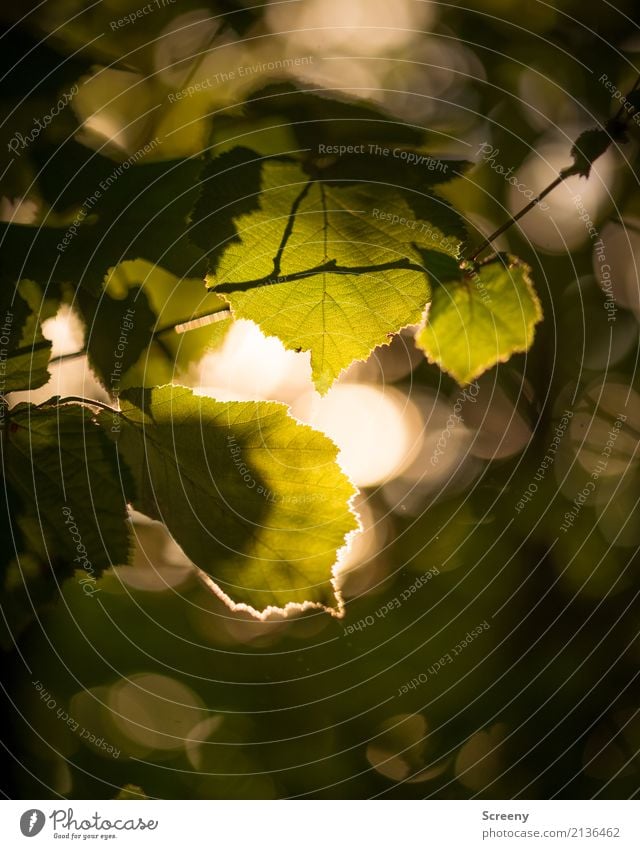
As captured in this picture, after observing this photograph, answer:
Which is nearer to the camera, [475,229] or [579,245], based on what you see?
[475,229]

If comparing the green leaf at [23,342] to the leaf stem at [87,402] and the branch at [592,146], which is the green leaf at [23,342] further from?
the branch at [592,146]

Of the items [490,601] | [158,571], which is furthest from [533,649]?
[158,571]

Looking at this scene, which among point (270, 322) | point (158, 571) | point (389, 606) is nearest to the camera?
point (270, 322)

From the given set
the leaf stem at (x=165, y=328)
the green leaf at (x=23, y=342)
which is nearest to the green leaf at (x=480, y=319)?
the leaf stem at (x=165, y=328)

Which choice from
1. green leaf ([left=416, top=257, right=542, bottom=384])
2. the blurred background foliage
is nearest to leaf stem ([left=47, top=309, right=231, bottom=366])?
the blurred background foliage

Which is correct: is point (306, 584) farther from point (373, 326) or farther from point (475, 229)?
point (475, 229)
